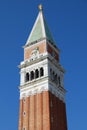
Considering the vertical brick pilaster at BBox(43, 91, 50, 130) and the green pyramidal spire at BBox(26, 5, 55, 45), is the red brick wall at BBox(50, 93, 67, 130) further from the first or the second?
the green pyramidal spire at BBox(26, 5, 55, 45)

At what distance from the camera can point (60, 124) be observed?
54219 mm

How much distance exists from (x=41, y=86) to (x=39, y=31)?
555 inches

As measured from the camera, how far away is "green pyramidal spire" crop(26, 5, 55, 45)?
63125 mm

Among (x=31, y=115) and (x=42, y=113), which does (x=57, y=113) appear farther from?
(x=31, y=115)

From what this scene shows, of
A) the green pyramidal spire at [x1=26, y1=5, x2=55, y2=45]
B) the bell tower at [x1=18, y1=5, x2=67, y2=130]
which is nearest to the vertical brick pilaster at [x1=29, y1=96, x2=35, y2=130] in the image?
the bell tower at [x1=18, y1=5, x2=67, y2=130]

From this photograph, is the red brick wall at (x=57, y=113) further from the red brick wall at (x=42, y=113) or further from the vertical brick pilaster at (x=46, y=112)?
the vertical brick pilaster at (x=46, y=112)

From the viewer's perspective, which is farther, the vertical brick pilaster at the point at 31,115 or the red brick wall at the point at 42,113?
the vertical brick pilaster at the point at 31,115

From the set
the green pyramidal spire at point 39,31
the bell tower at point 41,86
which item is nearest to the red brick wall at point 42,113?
the bell tower at point 41,86

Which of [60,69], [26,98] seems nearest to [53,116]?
[26,98]

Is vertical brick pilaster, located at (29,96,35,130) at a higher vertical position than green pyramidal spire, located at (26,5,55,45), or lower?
lower

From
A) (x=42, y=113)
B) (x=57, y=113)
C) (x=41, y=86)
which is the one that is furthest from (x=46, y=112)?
(x=41, y=86)

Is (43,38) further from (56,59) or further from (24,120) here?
(24,120)

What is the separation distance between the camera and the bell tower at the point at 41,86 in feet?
172

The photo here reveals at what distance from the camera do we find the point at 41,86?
55500 millimetres
